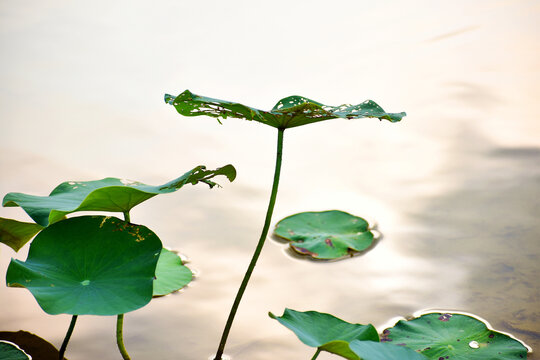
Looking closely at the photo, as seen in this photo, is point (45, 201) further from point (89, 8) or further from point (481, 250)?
point (89, 8)

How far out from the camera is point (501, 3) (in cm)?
298

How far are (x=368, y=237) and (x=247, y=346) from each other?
20.5 inches

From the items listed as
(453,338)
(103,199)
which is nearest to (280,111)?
(103,199)

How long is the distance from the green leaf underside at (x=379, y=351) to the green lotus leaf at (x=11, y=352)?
23.7 inches

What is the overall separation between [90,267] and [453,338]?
0.67 meters

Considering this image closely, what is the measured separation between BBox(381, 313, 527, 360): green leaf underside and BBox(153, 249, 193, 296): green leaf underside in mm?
480

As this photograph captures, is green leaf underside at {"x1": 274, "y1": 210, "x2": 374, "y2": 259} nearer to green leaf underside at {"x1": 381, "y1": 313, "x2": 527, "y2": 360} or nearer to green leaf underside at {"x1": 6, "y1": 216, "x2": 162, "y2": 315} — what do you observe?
green leaf underside at {"x1": 381, "y1": 313, "x2": 527, "y2": 360}

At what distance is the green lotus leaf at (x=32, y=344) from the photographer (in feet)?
3.60

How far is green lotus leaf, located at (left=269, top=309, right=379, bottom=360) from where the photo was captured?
0.91 metres

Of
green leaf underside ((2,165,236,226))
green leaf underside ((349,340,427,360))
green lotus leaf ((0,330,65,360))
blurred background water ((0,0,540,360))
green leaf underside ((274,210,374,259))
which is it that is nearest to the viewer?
green leaf underside ((349,340,427,360))

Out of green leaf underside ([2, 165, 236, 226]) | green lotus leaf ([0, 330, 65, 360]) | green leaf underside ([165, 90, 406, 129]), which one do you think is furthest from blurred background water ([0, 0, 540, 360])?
green leaf underside ([165, 90, 406, 129])

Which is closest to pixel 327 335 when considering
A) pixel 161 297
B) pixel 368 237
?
pixel 161 297

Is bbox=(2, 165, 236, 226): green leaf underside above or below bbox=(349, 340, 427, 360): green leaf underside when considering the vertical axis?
above

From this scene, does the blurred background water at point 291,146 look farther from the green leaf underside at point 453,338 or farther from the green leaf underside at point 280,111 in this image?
the green leaf underside at point 280,111
